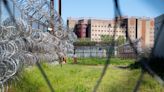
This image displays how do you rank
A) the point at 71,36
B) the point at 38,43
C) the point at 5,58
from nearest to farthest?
the point at 5,58 → the point at 38,43 → the point at 71,36

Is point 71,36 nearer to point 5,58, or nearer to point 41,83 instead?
point 41,83

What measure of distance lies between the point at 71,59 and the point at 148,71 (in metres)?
22.9

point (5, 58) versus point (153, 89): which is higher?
point (5, 58)

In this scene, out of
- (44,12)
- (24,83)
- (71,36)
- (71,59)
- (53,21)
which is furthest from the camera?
(71,59)

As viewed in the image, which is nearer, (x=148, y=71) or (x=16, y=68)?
(x=148, y=71)

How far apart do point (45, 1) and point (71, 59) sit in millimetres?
13173

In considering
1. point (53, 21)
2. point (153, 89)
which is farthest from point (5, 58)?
point (53, 21)

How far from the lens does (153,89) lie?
7.85m

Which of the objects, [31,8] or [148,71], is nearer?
[148,71]

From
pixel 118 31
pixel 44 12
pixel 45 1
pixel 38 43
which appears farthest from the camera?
pixel 44 12

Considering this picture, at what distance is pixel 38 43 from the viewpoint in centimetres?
995

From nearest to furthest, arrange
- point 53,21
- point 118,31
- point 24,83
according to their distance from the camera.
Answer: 1. point 118,31
2. point 24,83
3. point 53,21

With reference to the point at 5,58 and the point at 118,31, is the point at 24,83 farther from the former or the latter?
the point at 118,31

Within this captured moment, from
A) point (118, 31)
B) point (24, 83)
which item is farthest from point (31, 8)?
point (118, 31)
